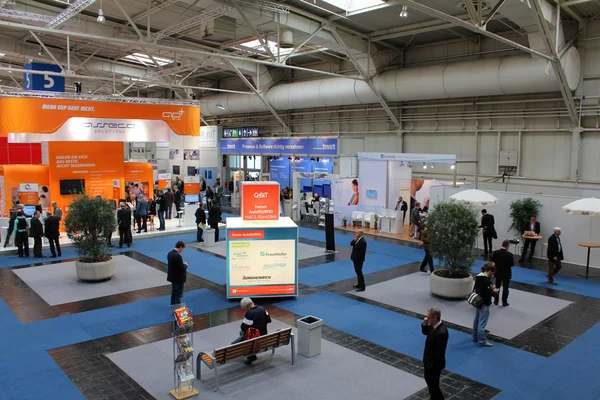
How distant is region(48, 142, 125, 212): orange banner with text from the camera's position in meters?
15.8

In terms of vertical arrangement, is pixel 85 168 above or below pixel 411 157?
below

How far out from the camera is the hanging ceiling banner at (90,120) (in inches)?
553

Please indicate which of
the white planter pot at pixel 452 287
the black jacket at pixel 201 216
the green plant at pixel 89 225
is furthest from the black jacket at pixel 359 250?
the black jacket at pixel 201 216

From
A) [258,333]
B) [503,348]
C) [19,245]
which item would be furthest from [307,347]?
[19,245]

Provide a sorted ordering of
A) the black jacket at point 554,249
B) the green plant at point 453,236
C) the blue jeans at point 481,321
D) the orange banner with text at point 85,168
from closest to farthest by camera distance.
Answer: the blue jeans at point 481,321, the green plant at point 453,236, the black jacket at point 554,249, the orange banner with text at point 85,168

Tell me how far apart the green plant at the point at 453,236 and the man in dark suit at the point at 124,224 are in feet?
29.3

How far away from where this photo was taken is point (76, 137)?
14.9m

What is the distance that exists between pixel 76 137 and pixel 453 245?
11.9 metres

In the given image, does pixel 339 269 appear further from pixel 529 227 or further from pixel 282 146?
pixel 282 146

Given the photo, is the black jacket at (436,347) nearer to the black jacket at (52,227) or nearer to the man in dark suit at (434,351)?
the man in dark suit at (434,351)

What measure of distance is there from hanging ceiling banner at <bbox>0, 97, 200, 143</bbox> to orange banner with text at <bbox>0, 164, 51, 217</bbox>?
2021mm

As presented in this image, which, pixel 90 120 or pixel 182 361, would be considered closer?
pixel 182 361

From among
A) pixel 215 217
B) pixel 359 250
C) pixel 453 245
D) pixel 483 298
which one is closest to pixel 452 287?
pixel 453 245

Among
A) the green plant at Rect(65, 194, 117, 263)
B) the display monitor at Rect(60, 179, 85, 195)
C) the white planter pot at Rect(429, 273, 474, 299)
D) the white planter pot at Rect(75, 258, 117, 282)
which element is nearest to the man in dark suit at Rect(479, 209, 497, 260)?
the white planter pot at Rect(429, 273, 474, 299)
